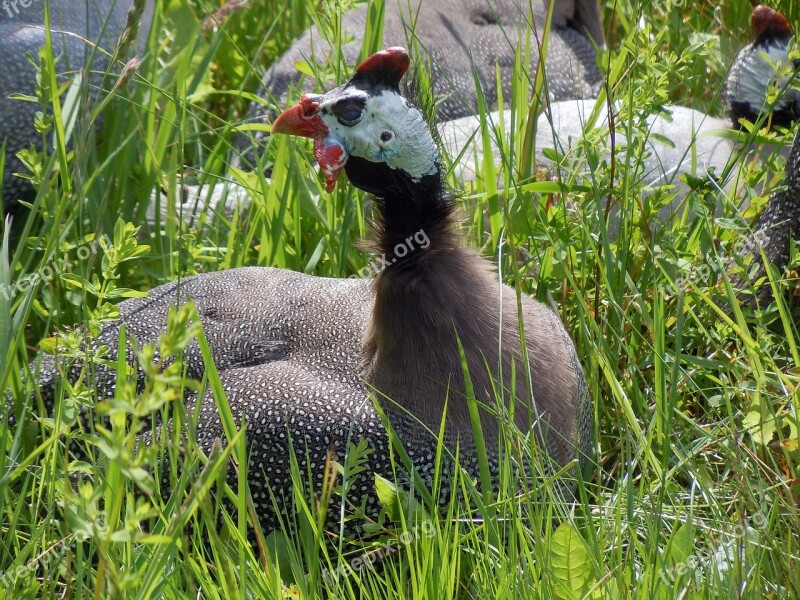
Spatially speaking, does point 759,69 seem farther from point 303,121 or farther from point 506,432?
point 506,432

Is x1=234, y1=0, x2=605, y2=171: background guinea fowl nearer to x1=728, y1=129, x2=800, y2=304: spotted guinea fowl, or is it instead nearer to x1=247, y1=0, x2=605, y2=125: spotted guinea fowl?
x1=247, y1=0, x2=605, y2=125: spotted guinea fowl

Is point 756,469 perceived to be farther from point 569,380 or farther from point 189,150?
point 189,150

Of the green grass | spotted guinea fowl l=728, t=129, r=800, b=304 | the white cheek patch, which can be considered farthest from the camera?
spotted guinea fowl l=728, t=129, r=800, b=304

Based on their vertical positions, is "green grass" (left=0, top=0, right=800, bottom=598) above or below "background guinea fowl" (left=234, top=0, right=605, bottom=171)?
below

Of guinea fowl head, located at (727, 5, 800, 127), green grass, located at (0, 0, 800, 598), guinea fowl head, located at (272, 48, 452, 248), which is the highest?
guinea fowl head, located at (727, 5, 800, 127)

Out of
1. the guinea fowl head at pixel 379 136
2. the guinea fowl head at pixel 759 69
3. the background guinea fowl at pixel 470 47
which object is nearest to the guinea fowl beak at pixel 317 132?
the guinea fowl head at pixel 379 136

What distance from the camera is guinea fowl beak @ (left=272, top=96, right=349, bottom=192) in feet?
6.91

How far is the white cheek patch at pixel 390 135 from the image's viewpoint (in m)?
2.07

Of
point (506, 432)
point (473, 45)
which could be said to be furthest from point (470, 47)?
point (506, 432)

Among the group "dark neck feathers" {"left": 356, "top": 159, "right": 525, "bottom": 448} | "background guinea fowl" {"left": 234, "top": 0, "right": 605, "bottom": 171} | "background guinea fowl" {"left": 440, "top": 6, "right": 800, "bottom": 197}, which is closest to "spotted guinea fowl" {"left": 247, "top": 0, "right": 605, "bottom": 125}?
"background guinea fowl" {"left": 234, "top": 0, "right": 605, "bottom": 171}

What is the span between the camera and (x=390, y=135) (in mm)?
2074

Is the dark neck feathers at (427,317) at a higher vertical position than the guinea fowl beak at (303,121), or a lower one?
lower

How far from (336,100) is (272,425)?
675 mm

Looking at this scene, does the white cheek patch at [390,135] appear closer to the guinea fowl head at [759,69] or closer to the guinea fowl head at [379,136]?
the guinea fowl head at [379,136]
